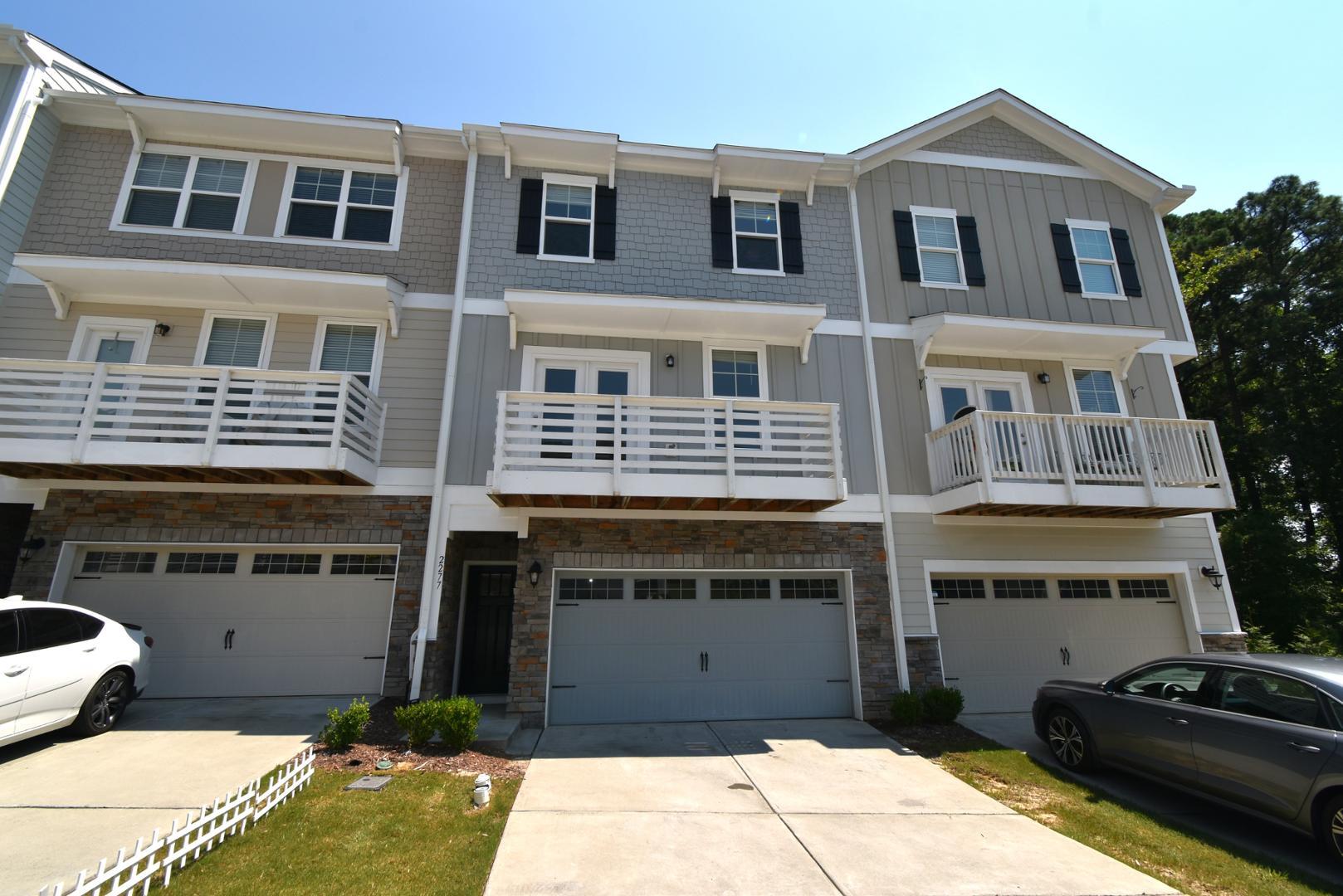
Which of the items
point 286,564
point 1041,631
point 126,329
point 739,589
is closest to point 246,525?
point 286,564

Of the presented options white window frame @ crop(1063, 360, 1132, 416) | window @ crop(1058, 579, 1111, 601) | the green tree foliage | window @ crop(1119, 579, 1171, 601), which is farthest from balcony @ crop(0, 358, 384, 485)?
the green tree foliage

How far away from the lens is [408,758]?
646 centimetres

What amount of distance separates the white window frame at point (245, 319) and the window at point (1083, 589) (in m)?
13.6

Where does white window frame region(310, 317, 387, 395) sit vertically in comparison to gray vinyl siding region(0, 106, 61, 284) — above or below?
below

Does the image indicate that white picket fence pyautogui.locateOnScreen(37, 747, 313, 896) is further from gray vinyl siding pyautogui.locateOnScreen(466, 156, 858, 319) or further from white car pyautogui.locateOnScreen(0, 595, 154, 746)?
gray vinyl siding pyautogui.locateOnScreen(466, 156, 858, 319)

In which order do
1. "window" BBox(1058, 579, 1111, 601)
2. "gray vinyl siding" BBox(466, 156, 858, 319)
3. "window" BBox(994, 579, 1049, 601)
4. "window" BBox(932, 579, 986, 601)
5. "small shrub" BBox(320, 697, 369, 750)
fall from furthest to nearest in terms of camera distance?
"gray vinyl siding" BBox(466, 156, 858, 319)
"window" BBox(1058, 579, 1111, 601)
"window" BBox(994, 579, 1049, 601)
"window" BBox(932, 579, 986, 601)
"small shrub" BBox(320, 697, 369, 750)

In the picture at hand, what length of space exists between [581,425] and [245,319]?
20.3 feet

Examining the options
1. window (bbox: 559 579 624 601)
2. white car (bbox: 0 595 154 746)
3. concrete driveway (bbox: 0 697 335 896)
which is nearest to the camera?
concrete driveway (bbox: 0 697 335 896)

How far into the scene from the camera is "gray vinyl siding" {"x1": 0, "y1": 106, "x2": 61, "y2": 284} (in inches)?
362

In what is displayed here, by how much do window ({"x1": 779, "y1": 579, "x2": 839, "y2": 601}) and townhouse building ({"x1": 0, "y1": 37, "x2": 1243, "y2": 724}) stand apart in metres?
0.06

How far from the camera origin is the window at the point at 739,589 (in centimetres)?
917

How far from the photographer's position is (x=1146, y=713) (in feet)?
19.7

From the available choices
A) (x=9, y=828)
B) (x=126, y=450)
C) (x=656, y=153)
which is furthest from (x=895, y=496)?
(x=126, y=450)

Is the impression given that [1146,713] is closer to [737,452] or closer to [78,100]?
[737,452]
